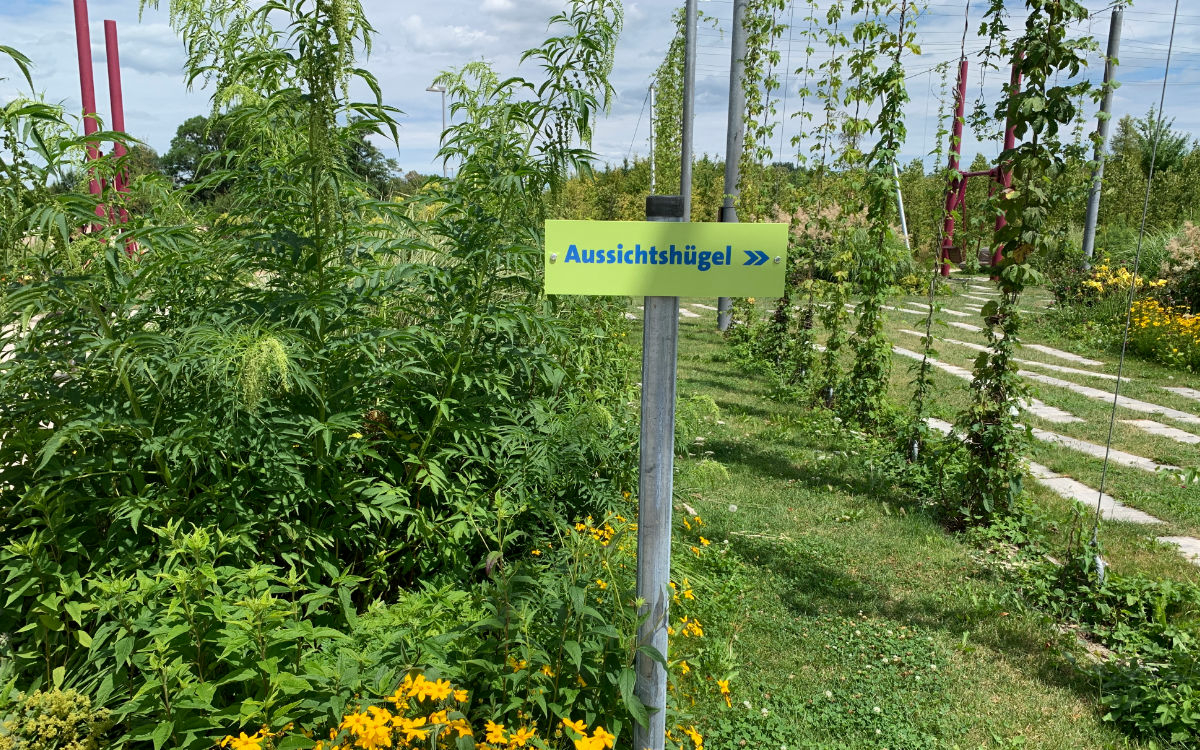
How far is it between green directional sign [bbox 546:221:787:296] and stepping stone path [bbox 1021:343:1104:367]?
8762 millimetres

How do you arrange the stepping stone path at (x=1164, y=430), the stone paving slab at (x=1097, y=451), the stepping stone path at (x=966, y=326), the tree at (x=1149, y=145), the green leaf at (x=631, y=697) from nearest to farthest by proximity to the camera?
the green leaf at (x=631, y=697) < the stone paving slab at (x=1097, y=451) < the stepping stone path at (x=1164, y=430) < the stepping stone path at (x=966, y=326) < the tree at (x=1149, y=145)

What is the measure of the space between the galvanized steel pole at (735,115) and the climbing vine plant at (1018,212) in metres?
4.58

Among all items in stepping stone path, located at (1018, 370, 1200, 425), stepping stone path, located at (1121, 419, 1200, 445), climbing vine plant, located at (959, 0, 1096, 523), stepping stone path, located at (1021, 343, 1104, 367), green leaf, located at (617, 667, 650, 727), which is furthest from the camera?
stepping stone path, located at (1021, 343, 1104, 367)

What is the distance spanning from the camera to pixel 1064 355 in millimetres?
9539

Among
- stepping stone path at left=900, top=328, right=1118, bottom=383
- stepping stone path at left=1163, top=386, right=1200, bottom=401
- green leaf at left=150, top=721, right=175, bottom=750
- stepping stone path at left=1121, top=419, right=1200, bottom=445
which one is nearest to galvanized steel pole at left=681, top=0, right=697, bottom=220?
green leaf at left=150, top=721, right=175, bottom=750

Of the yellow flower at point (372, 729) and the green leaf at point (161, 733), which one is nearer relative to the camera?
the yellow flower at point (372, 729)

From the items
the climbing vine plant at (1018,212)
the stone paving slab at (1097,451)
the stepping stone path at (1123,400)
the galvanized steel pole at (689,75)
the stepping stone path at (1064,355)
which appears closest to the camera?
the galvanized steel pole at (689,75)

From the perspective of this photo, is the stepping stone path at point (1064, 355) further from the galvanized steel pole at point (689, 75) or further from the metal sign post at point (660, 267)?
the metal sign post at point (660, 267)

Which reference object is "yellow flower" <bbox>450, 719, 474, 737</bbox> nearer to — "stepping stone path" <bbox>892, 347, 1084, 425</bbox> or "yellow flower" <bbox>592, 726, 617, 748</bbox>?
"yellow flower" <bbox>592, 726, 617, 748</bbox>

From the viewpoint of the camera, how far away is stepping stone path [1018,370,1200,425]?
22.0 ft

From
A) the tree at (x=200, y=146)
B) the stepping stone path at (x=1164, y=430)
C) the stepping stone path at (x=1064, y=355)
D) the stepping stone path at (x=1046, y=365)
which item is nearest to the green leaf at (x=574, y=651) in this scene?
the tree at (x=200, y=146)

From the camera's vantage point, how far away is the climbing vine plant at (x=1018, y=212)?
3867 mm

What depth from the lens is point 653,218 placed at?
2023 mm

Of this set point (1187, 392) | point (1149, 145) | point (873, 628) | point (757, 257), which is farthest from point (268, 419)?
point (1149, 145)
